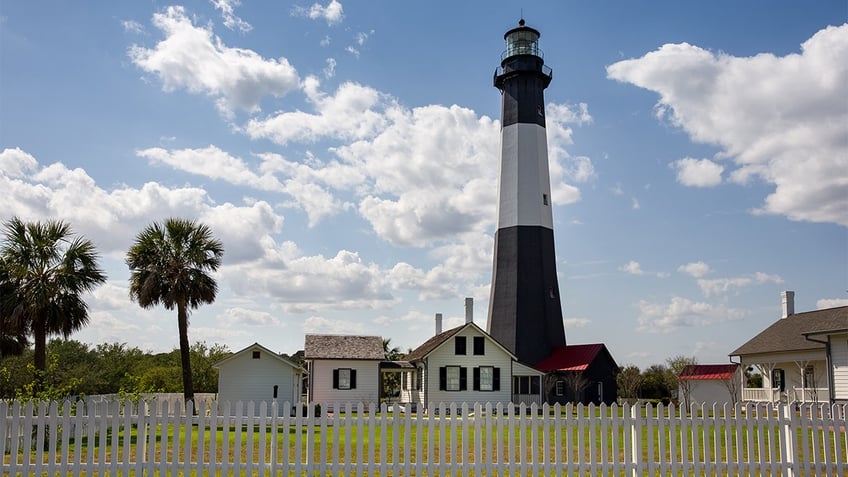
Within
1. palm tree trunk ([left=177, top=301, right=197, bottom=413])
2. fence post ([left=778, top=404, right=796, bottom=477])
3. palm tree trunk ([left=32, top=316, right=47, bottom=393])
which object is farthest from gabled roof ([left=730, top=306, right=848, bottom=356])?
palm tree trunk ([left=32, top=316, right=47, bottom=393])

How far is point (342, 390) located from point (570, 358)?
1188cm

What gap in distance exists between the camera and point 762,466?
11.0 m

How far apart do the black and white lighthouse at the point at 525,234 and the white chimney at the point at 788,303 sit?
441 inches


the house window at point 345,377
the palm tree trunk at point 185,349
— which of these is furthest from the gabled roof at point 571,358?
the palm tree trunk at point 185,349

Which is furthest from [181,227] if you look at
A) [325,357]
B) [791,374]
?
[791,374]

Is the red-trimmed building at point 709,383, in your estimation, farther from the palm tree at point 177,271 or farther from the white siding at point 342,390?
the palm tree at point 177,271

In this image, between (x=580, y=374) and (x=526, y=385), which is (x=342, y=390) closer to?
(x=526, y=385)

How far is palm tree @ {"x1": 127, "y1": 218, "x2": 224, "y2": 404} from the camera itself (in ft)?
96.9

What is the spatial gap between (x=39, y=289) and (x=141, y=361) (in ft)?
113

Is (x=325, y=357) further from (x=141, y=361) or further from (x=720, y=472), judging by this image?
(x=720, y=472)

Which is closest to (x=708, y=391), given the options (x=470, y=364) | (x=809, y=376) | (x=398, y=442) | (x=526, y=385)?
(x=809, y=376)

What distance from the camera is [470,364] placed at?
40.4 metres

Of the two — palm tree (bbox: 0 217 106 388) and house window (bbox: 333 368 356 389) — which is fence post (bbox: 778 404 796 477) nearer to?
palm tree (bbox: 0 217 106 388)

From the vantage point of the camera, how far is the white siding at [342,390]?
39219 millimetres
